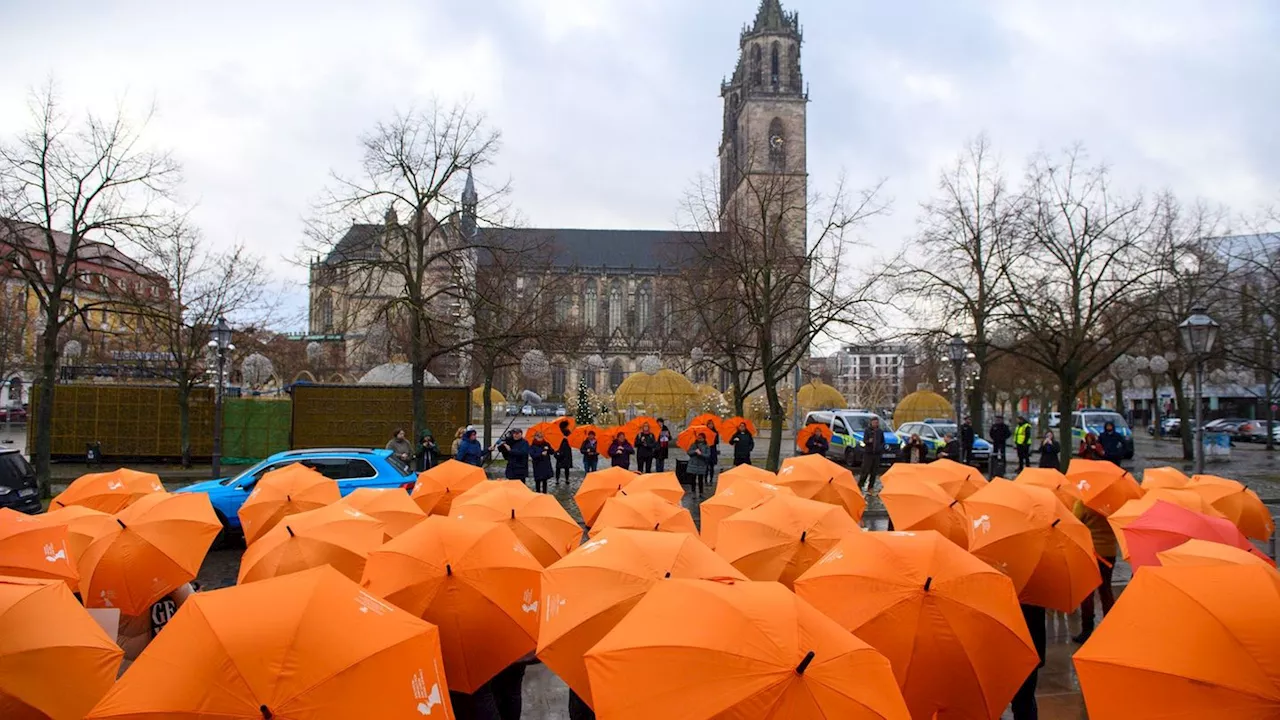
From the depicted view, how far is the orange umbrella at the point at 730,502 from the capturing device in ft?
26.4

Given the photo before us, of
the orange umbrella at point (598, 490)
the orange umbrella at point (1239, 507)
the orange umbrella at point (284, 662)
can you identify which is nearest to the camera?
the orange umbrella at point (284, 662)

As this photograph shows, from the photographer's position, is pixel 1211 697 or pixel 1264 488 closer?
pixel 1211 697

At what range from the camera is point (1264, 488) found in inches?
858

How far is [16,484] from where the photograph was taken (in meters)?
12.4

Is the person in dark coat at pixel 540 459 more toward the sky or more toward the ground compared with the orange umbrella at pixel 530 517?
more toward the ground

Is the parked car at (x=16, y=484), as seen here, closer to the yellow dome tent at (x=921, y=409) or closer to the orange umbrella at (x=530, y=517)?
the orange umbrella at (x=530, y=517)

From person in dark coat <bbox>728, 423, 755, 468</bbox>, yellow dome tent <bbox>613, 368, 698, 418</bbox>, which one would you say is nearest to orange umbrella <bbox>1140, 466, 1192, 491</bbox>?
person in dark coat <bbox>728, 423, 755, 468</bbox>

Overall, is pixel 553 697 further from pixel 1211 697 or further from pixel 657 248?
pixel 657 248

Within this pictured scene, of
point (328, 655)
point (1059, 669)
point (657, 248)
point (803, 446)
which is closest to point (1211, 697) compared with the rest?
point (328, 655)

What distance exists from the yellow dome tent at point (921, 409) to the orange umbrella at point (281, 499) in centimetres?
4013

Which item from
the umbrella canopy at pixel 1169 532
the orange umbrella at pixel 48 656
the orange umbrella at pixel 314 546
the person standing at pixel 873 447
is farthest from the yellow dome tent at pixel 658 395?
the orange umbrella at pixel 48 656

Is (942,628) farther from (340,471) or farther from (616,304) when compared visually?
(616,304)

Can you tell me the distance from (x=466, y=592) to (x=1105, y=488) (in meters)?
7.01

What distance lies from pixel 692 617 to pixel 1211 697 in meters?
2.11
